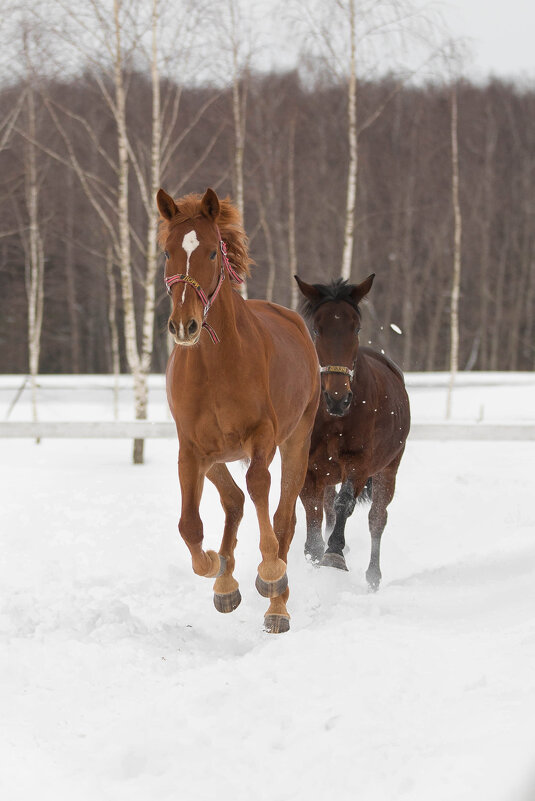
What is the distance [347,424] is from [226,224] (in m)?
2.48

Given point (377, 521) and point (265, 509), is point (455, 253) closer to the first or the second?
point (377, 521)

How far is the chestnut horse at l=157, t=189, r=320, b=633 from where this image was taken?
3.86 metres

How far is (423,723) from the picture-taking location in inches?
138

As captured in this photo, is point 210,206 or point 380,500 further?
point 380,500

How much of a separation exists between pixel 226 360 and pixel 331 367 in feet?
5.62

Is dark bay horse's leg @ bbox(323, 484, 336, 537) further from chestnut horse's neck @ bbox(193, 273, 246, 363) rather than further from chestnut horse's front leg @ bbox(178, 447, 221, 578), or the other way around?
chestnut horse's neck @ bbox(193, 273, 246, 363)

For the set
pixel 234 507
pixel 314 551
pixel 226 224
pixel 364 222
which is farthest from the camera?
pixel 364 222

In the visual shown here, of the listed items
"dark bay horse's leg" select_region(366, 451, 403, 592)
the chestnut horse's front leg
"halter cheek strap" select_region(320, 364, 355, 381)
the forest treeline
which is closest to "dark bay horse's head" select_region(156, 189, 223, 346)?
the chestnut horse's front leg

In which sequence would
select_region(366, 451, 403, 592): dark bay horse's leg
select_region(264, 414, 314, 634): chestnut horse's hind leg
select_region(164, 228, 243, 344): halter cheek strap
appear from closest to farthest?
select_region(164, 228, 243, 344): halter cheek strap
select_region(264, 414, 314, 634): chestnut horse's hind leg
select_region(366, 451, 403, 592): dark bay horse's leg

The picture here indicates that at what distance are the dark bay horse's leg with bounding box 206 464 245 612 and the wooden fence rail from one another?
4.62 metres

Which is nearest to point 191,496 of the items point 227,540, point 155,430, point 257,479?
point 257,479

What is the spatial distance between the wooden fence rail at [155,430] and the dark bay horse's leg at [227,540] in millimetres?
4624

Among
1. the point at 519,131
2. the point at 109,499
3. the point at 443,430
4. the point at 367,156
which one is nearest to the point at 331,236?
the point at 367,156

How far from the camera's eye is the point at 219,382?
4.14m
